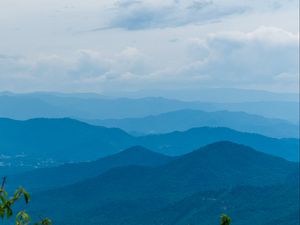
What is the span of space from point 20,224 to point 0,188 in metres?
2.53

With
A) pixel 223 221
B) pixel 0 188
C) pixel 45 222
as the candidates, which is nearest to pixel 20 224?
pixel 45 222

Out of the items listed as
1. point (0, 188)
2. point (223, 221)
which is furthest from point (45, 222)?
point (223, 221)

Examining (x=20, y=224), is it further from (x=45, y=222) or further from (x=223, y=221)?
(x=223, y=221)

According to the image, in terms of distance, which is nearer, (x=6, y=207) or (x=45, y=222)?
(x=6, y=207)

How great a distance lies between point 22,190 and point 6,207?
6.53 ft

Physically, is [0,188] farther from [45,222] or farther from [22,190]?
[45,222]

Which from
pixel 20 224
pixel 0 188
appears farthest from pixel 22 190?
pixel 20 224

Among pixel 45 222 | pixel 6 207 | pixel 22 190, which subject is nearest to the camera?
pixel 22 190

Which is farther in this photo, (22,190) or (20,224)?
(20,224)

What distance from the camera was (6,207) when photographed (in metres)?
19.6

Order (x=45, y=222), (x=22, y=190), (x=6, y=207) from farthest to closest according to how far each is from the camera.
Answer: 1. (x=45, y=222)
2. (x=6, y=207)
3. (x=22, y=190)

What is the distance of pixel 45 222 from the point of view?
68.7 ft

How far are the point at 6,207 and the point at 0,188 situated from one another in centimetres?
120

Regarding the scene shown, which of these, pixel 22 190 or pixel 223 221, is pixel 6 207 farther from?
pixel 223 221
